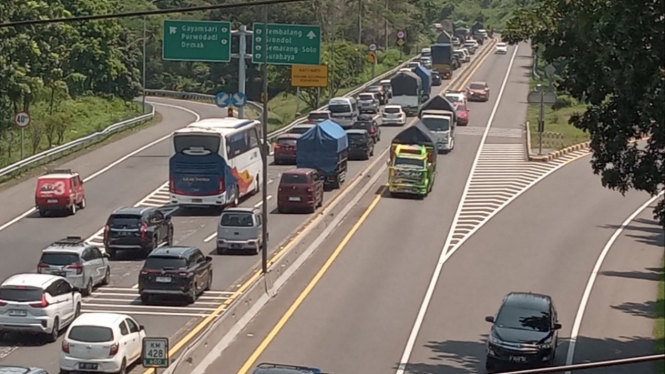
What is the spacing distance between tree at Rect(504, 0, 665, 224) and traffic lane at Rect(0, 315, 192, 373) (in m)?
11.6

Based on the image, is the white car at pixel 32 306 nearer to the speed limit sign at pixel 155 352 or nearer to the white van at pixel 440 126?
the speed limit sign at pixel 155 352

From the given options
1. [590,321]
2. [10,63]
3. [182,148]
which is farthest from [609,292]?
[10,63]

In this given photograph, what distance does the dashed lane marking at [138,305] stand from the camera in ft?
110

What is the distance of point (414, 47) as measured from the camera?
488 feet

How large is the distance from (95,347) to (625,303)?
18.2m

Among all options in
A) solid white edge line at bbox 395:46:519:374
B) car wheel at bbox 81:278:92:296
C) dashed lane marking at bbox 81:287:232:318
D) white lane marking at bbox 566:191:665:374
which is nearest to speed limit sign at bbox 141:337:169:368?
solid white edge line at bbox 395:46:519:374

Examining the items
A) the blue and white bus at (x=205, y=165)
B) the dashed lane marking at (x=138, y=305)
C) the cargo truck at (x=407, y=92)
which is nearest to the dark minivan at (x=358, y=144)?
the blue and white bus at (x=205, y=165)

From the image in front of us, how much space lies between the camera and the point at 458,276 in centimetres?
4006

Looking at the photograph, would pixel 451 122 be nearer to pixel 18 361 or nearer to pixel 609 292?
pixel 609 292

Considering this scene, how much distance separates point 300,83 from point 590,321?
3443 cm

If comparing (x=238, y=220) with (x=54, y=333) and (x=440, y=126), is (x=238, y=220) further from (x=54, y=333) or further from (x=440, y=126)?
(x=440, y=126)

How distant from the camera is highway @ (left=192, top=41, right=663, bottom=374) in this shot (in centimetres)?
3048

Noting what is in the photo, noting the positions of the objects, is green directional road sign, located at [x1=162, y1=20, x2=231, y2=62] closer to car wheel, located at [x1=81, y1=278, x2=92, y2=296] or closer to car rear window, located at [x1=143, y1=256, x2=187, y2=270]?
car wheel, located at [x1=81, y1=278, x2=92, y2=296]

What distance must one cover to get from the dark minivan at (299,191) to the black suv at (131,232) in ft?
27.3
